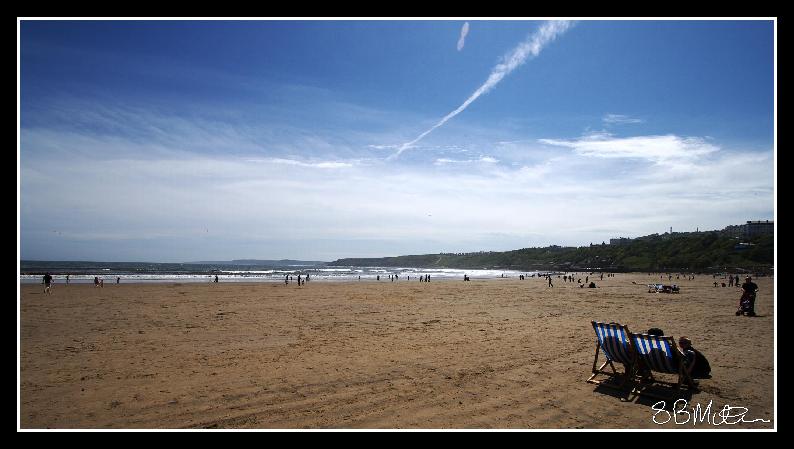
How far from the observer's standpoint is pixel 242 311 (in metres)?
16.2

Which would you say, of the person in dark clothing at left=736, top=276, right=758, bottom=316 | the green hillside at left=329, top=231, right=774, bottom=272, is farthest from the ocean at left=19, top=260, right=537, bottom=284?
the person in dark clothing at left=736, top=276, right=758, bottom=316

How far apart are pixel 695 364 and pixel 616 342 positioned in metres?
1.18

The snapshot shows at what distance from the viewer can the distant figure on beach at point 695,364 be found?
18.9 ft

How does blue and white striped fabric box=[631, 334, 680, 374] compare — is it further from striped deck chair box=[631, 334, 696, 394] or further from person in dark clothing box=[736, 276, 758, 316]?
person in dark clothing box=[736, 276, 758, 316]

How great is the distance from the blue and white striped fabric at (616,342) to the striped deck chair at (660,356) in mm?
129

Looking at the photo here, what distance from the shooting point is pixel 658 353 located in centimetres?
567

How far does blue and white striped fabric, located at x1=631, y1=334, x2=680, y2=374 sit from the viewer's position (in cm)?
560
